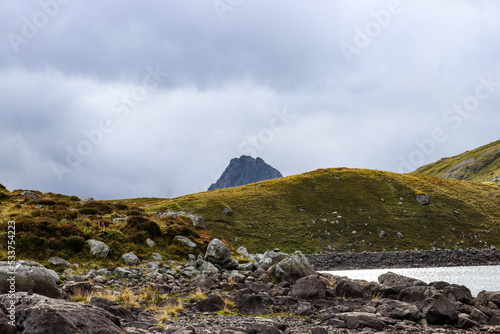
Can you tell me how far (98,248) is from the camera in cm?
2952

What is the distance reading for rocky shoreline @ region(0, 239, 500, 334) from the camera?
32.8ft

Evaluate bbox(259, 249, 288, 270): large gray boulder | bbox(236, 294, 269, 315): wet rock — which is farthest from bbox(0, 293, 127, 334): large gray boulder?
Result: bbox(259, 249, 288, 270): large gray boulder

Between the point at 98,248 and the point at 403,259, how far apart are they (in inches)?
2940

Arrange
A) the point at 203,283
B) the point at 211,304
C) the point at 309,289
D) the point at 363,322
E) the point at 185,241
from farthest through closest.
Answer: the point at 185,241
the point at 203,283
the point at 309,289
the point at 211,304
the point at 363,322

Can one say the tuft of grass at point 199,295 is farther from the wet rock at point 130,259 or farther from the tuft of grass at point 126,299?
the wet rock at point 130,259

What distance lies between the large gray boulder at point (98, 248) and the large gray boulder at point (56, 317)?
64.4ft

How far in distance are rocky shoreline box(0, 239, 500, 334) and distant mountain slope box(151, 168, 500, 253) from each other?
6355 cm

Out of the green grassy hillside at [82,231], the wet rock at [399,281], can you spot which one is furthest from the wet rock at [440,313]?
the green grassy hillside at [82,231]

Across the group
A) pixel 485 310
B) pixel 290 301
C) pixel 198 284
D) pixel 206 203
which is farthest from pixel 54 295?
pixel 206 203

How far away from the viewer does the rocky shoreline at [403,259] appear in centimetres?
7900

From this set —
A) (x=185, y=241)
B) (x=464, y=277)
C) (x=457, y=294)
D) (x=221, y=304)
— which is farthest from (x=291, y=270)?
(x=464, y=277)

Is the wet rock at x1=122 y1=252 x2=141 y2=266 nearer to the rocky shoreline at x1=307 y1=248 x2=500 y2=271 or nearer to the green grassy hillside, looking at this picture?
the green grassy hillside

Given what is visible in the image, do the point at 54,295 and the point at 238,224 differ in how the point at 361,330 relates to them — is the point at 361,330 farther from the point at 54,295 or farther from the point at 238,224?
the point at 238,224

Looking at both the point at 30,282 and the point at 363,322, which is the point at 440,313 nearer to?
the point at 363,322
